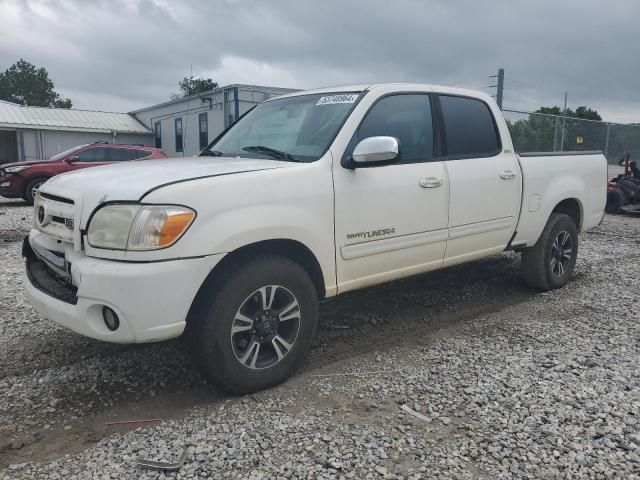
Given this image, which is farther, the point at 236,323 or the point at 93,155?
the point at 93,155

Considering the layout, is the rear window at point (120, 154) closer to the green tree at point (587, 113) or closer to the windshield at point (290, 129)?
the windshield at point (290, 129)

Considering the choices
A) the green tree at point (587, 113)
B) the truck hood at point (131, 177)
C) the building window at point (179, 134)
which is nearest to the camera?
the truck hood at point (131, 177)

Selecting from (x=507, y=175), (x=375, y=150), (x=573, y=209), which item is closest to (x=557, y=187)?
(x=573, y=209)

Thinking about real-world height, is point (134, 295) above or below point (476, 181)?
below

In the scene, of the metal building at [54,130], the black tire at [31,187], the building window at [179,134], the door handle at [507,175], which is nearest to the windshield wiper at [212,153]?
the door handle at [507,175]

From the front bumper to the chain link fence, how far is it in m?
10.5

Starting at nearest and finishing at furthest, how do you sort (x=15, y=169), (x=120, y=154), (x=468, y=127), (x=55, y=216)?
1. (x=55, y=216)
2. (x=468, y=127)
3. (x=15, y=169)
4. (x=120, y=154)

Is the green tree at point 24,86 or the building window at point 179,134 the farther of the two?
the green tree at point 24,86

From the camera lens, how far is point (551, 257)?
217 inches

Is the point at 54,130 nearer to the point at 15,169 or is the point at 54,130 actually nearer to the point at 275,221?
the point at 15,169

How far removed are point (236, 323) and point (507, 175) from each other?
288cm

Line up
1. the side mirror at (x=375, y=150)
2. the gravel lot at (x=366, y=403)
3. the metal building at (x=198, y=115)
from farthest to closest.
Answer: the metal building at (x=198, y=115)
the side mirror at (x=375, y=150)
the gravel lot at (x=366, y=403)

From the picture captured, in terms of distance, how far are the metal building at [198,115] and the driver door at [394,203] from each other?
1427cm

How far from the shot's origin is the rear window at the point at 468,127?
4.46m
